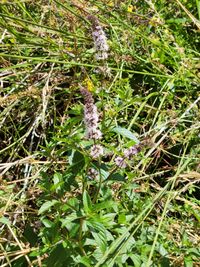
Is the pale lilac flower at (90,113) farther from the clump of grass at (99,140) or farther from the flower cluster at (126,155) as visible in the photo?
the flower cluster at (126,155)

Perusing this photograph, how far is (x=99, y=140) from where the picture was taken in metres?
1.24

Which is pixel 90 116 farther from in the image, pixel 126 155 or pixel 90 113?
pixel 126 155

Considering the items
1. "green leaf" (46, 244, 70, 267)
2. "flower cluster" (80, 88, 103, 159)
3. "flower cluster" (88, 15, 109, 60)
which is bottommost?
"green leaf" (46, 244, 70, 267)

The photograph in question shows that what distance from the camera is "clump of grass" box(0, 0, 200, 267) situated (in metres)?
1.29

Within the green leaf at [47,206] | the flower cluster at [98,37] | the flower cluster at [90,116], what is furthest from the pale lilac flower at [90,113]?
the green leaf at [47,206]

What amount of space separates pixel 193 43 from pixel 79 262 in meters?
1.24

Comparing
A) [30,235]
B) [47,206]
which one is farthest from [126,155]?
[30,235]

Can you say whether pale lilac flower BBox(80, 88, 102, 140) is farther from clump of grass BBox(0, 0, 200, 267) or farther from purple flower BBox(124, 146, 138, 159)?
purple flower BBox(124, 146, 138, 159)

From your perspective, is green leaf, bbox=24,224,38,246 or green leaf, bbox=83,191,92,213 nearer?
green leaf, bbox=83,191,92,213

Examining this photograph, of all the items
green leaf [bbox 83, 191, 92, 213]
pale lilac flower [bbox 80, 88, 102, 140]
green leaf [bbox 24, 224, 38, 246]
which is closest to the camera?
pale lilac flower [bbox 80, 88, 102, 140]

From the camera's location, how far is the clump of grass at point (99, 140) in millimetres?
1293

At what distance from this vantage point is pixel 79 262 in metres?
1.25

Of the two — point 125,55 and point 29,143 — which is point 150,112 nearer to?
point 125,55

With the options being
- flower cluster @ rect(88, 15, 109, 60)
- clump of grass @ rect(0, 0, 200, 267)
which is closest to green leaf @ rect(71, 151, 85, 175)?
clump of grass @ rect(0, 0, 200, 267)
